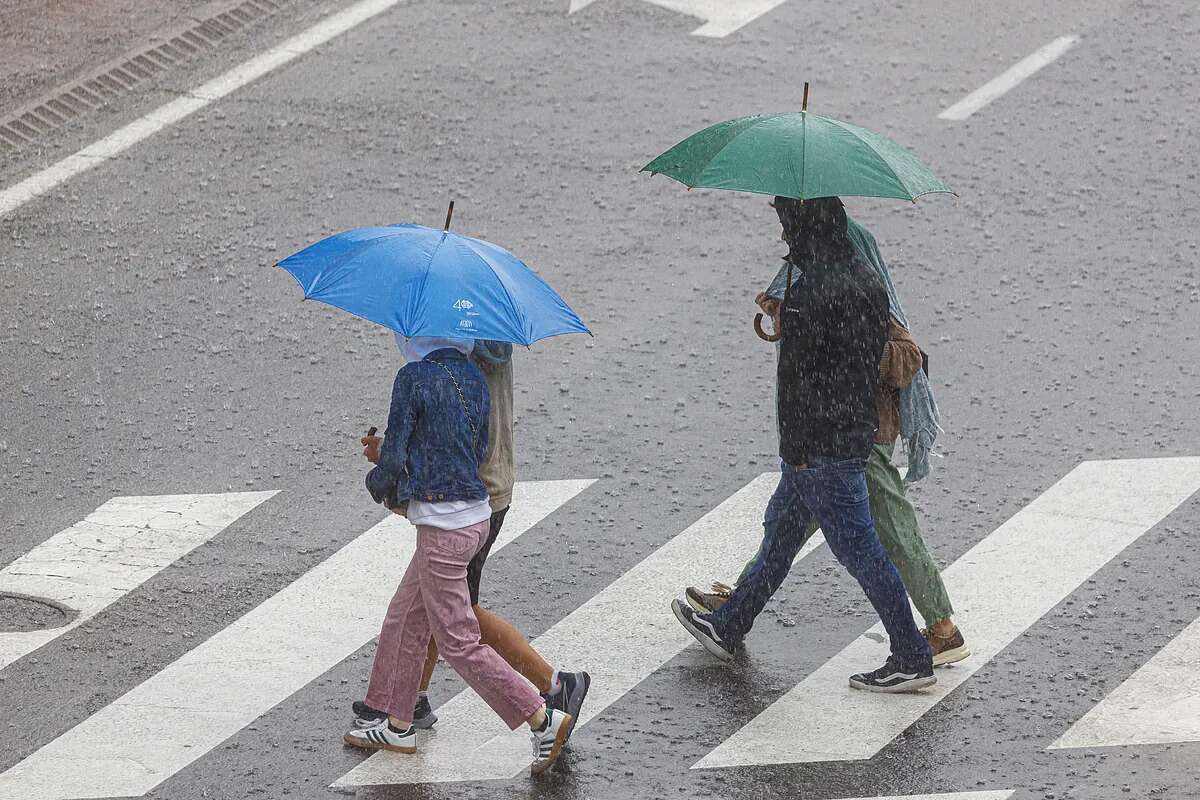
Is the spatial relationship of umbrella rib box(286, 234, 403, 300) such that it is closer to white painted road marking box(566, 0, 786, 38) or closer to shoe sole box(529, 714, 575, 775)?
shoe sole box(529, 714, 575, 775)

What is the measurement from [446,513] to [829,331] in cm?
144

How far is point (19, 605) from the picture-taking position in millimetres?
7539

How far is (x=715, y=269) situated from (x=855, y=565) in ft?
12.7

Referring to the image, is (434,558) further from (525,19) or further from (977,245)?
(525,19)

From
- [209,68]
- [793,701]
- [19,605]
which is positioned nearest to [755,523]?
[793,701]

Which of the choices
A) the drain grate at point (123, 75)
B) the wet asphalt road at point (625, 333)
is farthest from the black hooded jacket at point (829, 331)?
the drain grate at point (123, 75)

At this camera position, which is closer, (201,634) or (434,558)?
(434,558)

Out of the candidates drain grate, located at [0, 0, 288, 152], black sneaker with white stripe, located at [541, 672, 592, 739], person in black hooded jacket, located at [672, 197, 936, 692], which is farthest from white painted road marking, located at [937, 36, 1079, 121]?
black sneaker with white stripe, located at [541, 672, 592, 739]

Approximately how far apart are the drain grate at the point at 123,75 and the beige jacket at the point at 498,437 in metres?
6.47

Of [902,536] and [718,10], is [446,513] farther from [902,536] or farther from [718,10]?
[718,10]

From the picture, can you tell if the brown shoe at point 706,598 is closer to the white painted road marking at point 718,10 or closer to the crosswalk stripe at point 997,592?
the crosswalk stripe at point 997,592

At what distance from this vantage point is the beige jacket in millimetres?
6324

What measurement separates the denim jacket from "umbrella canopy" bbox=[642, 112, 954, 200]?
3.64 feet

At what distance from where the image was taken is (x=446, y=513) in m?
6.20
